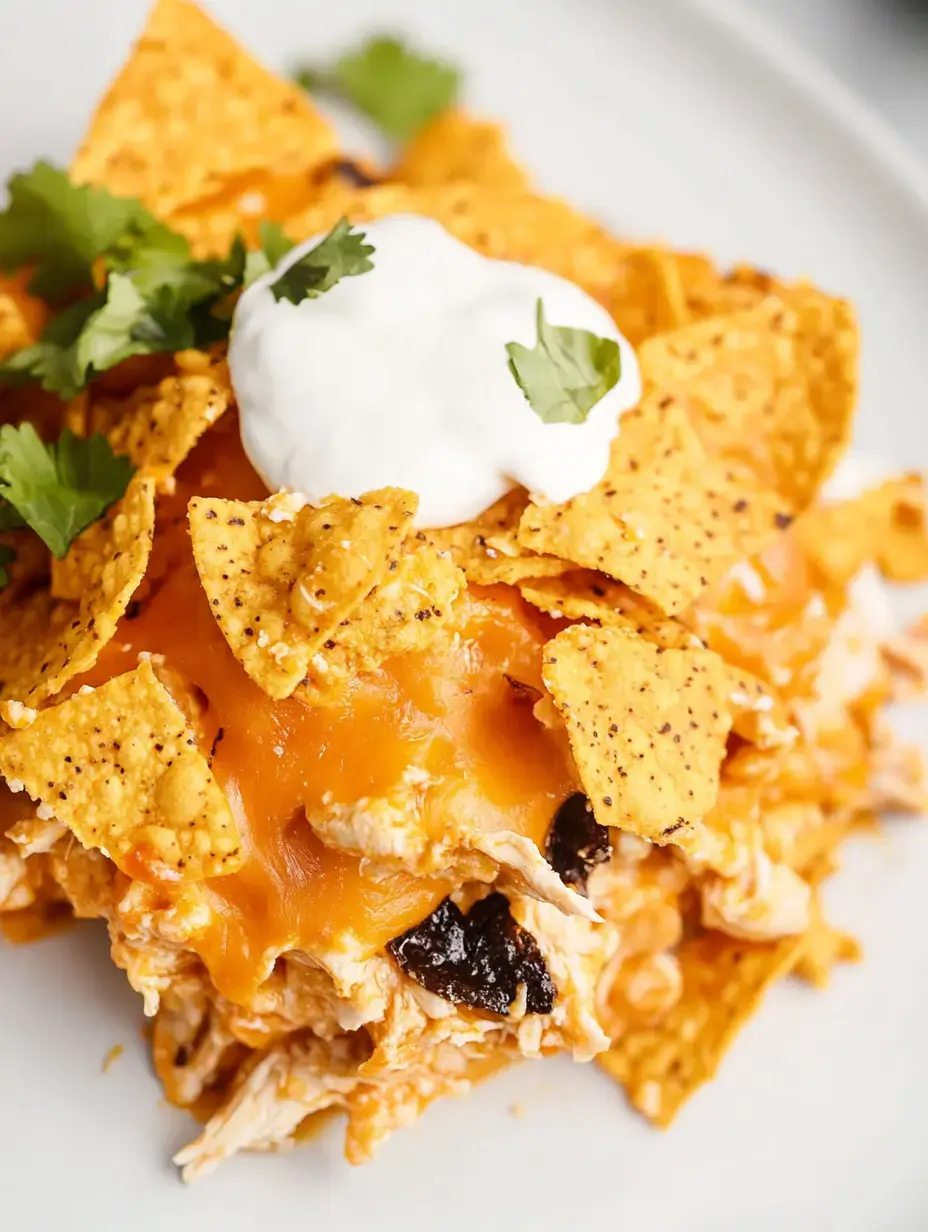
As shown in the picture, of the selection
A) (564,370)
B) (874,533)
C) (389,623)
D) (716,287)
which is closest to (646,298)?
(716,287)

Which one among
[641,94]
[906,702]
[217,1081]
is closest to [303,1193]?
[217,1081]

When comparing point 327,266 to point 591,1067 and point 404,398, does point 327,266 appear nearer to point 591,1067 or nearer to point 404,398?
point 404,398

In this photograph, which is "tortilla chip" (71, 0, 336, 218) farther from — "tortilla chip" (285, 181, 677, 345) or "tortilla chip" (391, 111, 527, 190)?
"tortilla chip" (391, 111, 527, 190)

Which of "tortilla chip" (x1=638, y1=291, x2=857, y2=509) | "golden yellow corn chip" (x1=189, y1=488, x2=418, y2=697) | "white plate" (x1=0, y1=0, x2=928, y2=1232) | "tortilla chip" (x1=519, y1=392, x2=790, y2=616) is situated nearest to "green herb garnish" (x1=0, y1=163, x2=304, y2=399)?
"golden yellow corn chip" (x1=189, y1=488, x2=418, y2=697)

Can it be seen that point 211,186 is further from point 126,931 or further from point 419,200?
point 126,931

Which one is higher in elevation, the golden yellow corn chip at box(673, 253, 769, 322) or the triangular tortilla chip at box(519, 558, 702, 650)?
the golden yellow corn chip at box(673, 253, 769, 322)

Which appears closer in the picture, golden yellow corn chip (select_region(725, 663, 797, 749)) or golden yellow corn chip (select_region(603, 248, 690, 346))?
golden yellow corn chip (select_region(725, 663, 797, 749))
